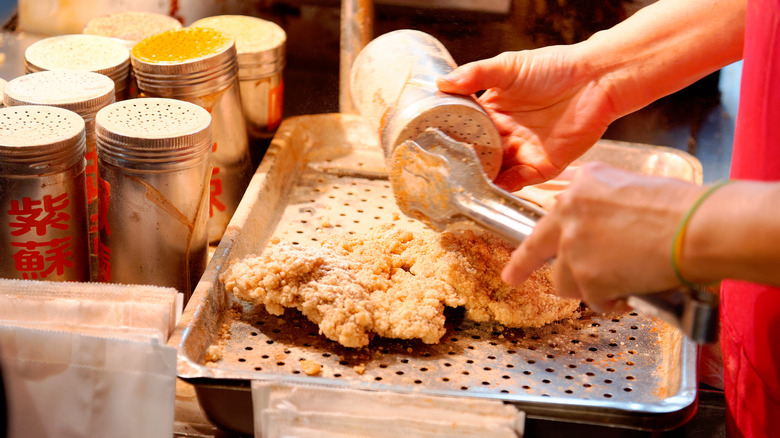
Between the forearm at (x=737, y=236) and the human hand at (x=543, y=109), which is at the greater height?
the forearm at (x=737, y=236)

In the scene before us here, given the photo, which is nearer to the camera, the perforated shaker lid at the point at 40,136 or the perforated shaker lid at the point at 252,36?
the perforated shaker lid at the point at 40,136

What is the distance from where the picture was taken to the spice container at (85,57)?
1264mm

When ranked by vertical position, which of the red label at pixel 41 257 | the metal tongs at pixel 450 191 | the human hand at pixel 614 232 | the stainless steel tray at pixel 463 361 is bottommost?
the stainless steel tray at pixel 463 361

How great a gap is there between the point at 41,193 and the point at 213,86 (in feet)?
1.29

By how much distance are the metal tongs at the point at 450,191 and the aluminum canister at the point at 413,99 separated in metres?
0.03

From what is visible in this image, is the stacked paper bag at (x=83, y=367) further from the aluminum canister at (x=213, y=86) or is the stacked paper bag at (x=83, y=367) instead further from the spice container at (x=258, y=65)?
the spice container at (x=258, y=65)

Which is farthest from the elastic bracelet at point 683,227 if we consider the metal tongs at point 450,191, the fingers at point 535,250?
the metal tongs at point 450,191

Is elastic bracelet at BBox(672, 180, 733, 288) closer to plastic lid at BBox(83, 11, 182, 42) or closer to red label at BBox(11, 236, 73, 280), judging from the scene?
red label at BBox(11, 236, 73, 280)

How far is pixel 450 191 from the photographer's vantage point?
3.15ft

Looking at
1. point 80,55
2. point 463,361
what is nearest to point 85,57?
point 80,55

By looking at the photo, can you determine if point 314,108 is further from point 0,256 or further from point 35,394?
point 35,394

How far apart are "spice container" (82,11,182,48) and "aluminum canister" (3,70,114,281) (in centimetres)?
32

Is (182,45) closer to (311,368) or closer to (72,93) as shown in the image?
(72,93)

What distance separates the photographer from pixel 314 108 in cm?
178
